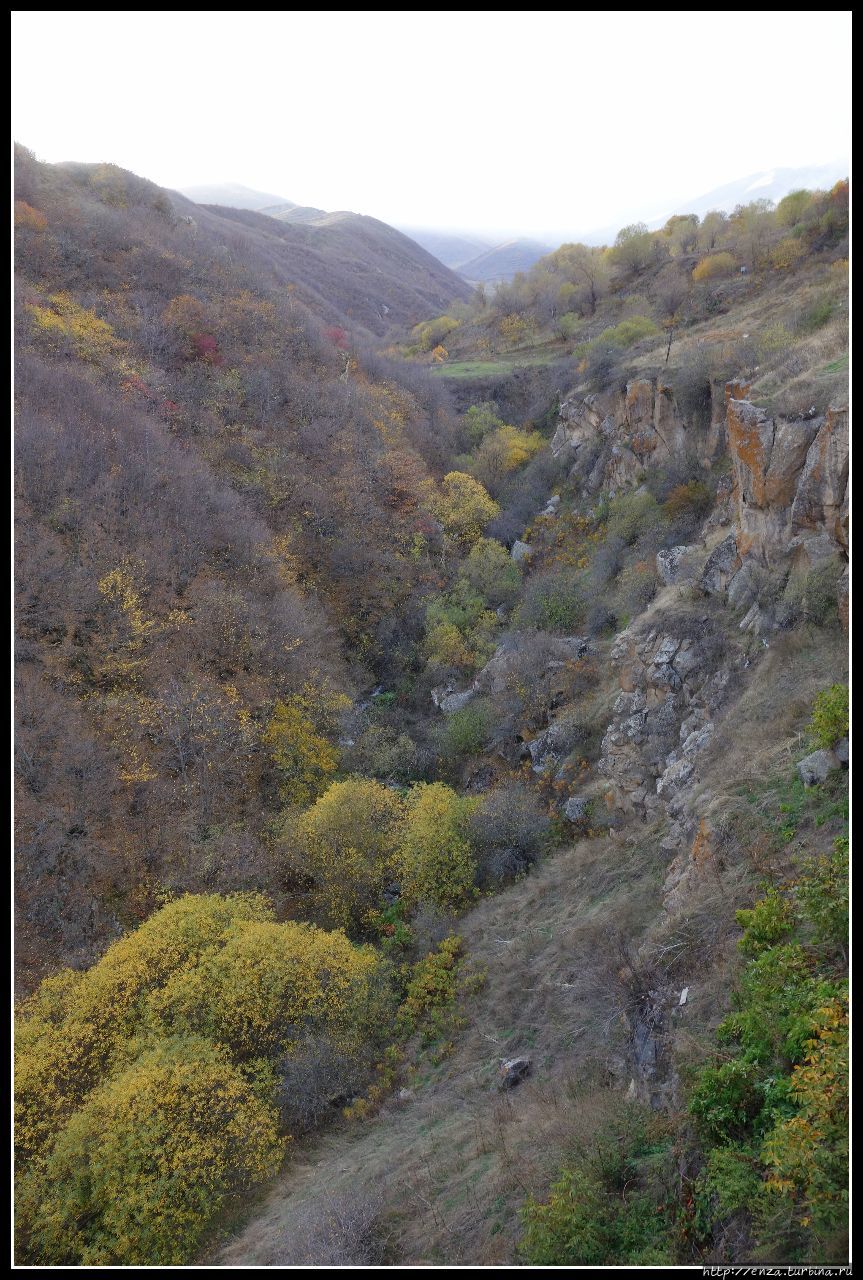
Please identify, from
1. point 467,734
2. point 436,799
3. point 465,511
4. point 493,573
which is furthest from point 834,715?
point 465,511

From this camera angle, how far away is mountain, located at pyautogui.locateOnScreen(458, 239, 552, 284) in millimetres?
156250

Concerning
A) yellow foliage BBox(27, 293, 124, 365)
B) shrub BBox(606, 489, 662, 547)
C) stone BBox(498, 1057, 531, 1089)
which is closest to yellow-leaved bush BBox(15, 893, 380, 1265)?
stone BBox(498, 1057, 531, 1089)

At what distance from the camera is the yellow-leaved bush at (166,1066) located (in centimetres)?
867

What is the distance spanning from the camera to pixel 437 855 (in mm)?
14367

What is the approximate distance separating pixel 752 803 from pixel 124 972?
10.7 meters

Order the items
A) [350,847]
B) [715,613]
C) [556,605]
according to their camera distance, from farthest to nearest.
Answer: [556,605]
[350,847]
[715,613]

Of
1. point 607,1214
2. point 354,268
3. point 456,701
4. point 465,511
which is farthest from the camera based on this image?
point 354,268

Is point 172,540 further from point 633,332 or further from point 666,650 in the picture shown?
point 633,332

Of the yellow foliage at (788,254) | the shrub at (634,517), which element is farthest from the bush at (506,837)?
the yellow foliage at (788,254)

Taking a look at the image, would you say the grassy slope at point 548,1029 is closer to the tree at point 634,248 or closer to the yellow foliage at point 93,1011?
the yellow foliage at point 93,1011

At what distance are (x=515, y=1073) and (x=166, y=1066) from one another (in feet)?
16.9

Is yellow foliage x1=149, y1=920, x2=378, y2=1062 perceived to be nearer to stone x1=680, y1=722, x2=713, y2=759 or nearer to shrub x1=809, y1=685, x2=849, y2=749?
stone x1=680, y1=722, x2=713, y2=759

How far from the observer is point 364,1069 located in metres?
10.8
